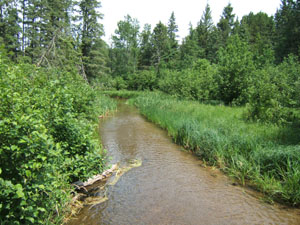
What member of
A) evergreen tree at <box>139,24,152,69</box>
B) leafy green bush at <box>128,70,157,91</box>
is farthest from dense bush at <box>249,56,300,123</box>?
evergreen tree at <box>139,24,152,69</box>

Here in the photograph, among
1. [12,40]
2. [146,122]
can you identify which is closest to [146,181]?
[146,122]

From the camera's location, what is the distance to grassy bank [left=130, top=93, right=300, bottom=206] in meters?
5.13

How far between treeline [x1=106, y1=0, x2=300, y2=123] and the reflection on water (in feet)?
14.0

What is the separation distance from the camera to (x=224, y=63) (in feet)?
55.3

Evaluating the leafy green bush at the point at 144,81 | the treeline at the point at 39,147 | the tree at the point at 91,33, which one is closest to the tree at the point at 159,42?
the leafy green bush at the point at 144,81

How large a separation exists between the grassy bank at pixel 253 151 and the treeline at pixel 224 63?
1.71 metres

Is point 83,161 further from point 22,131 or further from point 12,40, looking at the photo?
point 12,40

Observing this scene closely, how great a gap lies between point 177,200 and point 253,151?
2604 mm

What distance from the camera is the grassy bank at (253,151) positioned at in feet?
16.8

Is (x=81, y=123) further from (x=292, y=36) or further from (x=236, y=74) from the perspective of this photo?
(x=292, y=36)

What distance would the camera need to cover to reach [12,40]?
2359cm

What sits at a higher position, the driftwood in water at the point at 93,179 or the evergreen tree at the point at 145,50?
the evergreen tree at the point at 145,50

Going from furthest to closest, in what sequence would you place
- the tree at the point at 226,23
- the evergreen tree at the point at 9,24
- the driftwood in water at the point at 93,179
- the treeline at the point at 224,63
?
the tree at the point at 226,23 < the evergreen tree at the point at 9,24 < the treeline at the point at 224,63 < the driftwood in water at the point at 93,179

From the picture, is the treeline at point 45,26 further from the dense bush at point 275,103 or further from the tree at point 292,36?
the tree at point 292,36
